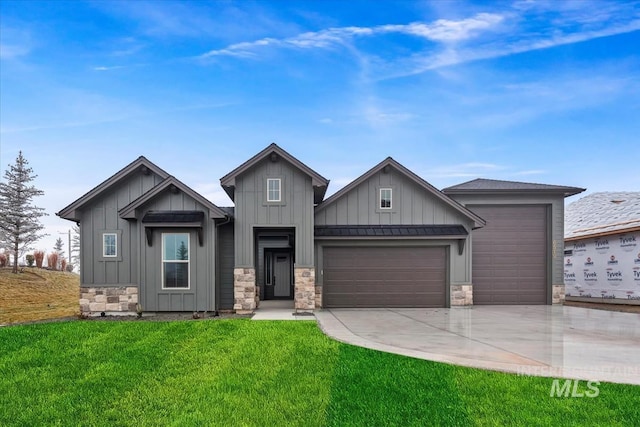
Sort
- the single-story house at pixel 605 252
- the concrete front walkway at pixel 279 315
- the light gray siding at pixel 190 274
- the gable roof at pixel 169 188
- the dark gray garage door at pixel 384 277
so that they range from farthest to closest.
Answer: the single-story house at pixel 605 252 < the dark gray garage door at pixel 384 277 < the light gray siding at pixel 190 274 < the gable roof at pixel 169 188 < the concrete front walkway at pixel 279 315

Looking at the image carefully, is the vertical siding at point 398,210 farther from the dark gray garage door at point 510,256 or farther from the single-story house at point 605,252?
the single-story house at point 605,252

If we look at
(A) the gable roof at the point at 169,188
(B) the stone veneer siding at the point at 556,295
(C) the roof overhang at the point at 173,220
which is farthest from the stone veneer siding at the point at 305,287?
(B) the stone veneer siding at the point at 556,295

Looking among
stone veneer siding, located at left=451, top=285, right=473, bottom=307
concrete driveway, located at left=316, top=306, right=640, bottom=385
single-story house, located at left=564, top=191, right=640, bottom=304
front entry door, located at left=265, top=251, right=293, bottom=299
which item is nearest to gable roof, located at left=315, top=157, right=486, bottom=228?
stone veneer siding, located at left=451, top=285, right=473, bottom=307

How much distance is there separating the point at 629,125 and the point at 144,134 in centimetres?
2199

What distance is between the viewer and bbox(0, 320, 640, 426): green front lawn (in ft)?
15.8

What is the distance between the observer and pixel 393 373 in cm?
616

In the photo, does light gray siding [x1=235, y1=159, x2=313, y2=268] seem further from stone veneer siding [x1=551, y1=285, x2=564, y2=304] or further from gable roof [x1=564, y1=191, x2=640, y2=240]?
gable roof [x1=564, y1=191, x2=640, y2=240]

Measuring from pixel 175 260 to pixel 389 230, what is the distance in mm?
7406

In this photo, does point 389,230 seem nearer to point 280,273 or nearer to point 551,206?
point 551,206

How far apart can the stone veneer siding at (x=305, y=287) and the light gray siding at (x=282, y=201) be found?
0.23m

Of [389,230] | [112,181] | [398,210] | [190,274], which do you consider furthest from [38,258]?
[398,210]

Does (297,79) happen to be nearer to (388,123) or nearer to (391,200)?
(388,123)

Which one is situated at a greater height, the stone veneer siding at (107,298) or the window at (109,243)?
the window at (109,243)

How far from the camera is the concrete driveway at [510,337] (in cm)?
654
